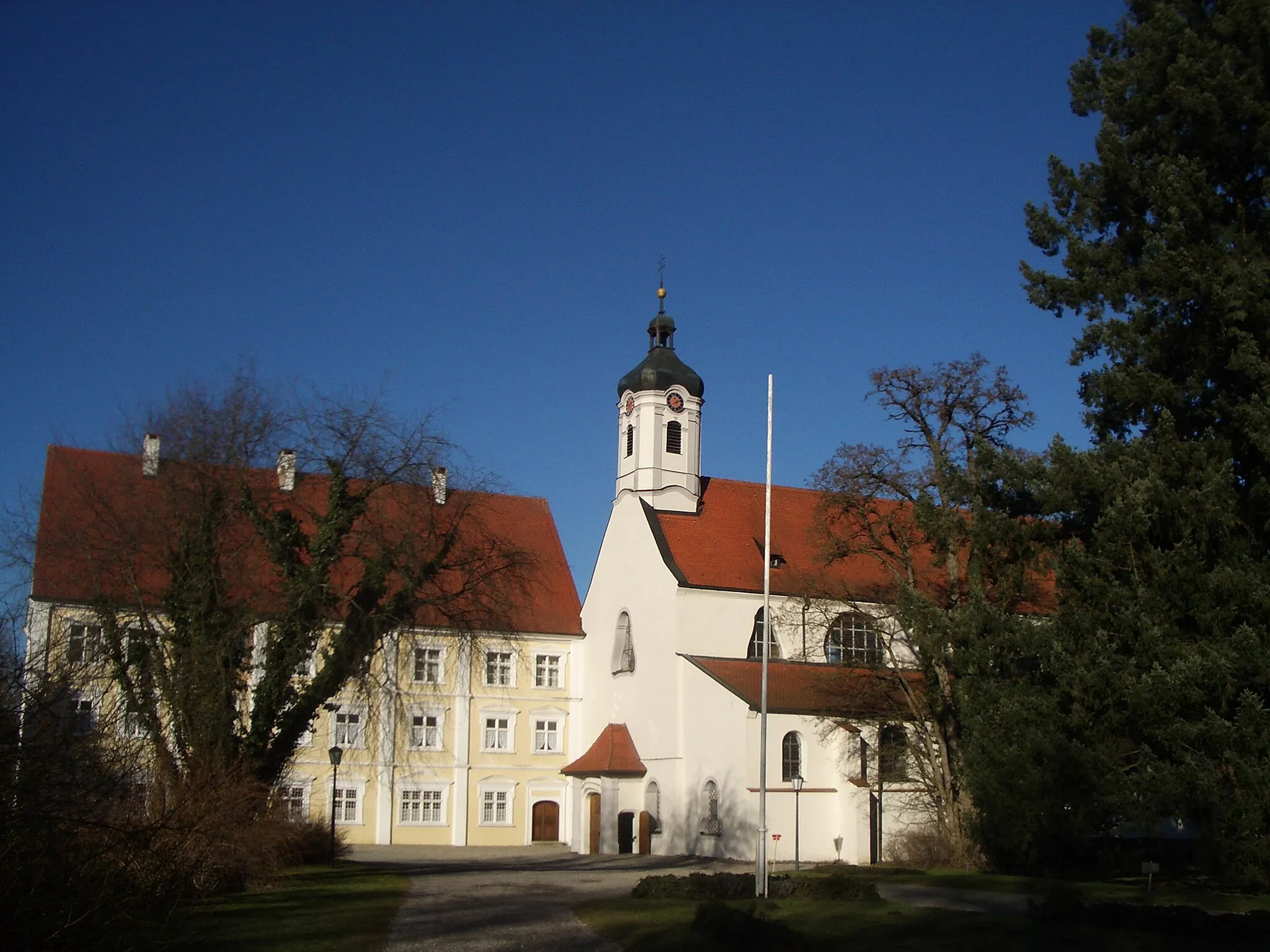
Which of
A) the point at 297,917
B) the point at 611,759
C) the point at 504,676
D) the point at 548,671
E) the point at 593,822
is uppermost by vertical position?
the point at 548,671

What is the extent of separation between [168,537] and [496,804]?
903 inches

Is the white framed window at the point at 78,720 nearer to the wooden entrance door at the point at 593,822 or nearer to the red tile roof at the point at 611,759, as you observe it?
the red tile roof at the point at 611,759

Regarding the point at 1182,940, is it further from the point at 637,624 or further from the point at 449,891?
the point at 637,624

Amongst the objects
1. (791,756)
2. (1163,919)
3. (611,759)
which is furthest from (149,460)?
(1163,919)

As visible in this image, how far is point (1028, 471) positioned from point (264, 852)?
15.7m

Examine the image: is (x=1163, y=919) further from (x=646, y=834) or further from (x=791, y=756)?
(x=646, y=834)

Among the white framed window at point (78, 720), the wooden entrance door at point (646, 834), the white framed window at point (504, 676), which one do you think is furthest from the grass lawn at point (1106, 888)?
the white framed window at point (504, 676)

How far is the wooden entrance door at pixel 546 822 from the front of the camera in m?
45.6

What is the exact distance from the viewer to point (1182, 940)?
14.4 m

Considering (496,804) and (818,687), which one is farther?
(496,804)

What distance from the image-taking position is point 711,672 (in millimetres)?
37219

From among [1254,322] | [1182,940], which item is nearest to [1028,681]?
[1254,322]

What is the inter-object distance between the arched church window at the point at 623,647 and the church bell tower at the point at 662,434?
4.23 meters

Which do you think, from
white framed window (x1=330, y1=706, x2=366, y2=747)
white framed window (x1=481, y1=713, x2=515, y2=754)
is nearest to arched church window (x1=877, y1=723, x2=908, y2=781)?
white framed window (x1=481, y1=713, x2=515, y2=754)
